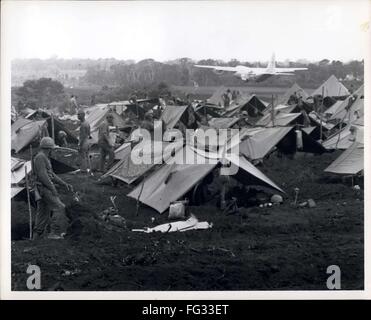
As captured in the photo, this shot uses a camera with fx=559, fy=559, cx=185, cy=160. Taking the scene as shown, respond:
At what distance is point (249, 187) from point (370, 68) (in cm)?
224

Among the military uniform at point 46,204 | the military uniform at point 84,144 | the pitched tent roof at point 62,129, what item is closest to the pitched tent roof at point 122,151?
the military uniform at point 84,144

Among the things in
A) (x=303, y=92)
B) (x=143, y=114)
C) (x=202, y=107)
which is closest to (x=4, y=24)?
(x=143, y=114)

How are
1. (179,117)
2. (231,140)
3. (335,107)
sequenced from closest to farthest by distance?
(231,140)
(179,117)
(335,107)

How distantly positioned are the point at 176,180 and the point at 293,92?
6.73 feet

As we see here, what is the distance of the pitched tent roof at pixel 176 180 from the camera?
24.5 feet

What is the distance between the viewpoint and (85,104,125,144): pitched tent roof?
307 inches

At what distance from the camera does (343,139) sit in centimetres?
801

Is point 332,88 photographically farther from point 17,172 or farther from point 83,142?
point 17,172

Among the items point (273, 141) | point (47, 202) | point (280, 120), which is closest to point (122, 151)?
point (47, 202)

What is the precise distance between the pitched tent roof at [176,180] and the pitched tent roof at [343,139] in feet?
3.80

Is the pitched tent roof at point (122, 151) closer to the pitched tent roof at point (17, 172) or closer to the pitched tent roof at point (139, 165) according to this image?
the pitched tent roof at point (139, 165)

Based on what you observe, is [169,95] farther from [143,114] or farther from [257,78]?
[257,78]

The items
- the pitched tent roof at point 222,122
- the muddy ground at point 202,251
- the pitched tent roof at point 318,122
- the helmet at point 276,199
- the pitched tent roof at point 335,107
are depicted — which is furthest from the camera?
the pitched tent roof at point 318,122

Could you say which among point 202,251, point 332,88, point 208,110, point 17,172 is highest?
point 332,88
